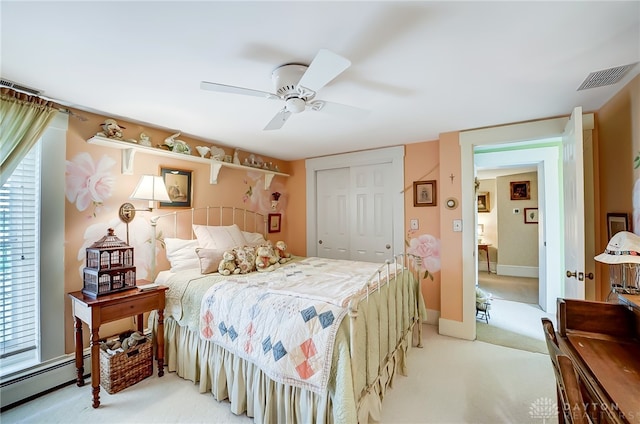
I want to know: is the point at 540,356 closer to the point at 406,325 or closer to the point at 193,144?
the point at 406,325

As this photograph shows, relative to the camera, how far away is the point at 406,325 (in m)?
2.36

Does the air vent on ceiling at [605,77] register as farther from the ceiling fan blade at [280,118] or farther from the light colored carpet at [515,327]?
the light colored carpet at [515,327]

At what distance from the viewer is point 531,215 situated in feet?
17.8

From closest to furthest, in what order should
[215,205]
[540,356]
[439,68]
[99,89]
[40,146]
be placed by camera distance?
[439,68] → [99,89] → [40,146] → [540,356] → [215,205]

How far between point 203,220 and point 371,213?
220cm

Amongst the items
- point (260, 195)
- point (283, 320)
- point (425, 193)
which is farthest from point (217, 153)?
point (425, 193)

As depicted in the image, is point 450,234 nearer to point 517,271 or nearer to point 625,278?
point 625,278

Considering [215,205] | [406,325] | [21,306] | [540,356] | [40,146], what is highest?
[40,146]

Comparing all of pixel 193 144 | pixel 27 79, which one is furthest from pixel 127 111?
pixel 193 144

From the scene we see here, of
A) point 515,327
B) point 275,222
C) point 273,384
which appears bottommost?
point 515,327

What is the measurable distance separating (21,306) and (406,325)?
10.0ft

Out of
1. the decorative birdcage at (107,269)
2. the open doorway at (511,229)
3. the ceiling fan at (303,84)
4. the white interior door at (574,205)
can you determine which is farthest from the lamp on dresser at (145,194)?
the open doorway at (511,229)

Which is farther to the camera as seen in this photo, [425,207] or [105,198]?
[425,207]

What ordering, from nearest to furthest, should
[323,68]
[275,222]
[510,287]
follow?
[323,68]
[275,222]
[510,287]
